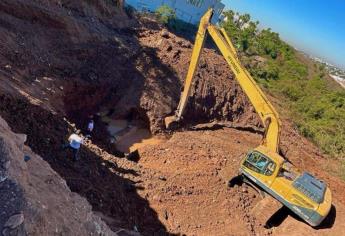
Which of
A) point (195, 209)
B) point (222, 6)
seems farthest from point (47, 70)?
point (222, 6)

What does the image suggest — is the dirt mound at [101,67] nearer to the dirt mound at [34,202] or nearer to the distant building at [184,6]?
the dirt mound at [34,202]

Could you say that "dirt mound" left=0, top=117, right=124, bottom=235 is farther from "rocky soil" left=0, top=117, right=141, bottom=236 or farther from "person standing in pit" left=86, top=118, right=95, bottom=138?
→ "person standing in pit" left=86, top=118, right=95, bottom=138

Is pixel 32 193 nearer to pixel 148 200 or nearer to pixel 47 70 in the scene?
pixel 148 200

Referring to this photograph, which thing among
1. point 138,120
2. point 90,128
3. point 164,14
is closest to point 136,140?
point 138,120

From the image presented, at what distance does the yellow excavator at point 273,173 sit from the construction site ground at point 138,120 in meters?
0.72

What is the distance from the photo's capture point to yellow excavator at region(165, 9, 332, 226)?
12617 millimetres

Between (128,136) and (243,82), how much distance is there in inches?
212

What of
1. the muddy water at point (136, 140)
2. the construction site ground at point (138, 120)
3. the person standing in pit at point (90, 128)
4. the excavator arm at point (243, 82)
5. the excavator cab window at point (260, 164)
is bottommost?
the muddy water at point (136, 140)

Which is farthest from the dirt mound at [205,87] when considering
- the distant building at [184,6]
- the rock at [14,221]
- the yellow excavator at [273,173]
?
the rock at [14,221]

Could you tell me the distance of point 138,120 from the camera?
18.8m

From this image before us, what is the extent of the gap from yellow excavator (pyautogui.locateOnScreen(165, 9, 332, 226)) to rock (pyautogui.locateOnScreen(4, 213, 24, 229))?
9.76m

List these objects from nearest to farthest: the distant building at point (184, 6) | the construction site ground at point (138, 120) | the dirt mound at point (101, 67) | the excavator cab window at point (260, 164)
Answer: the construction site ground at point (138, 120) → the excavator cab window at point (260, 164) → the dirt mound at point (101, 67) → the distant building at point (184, 6)

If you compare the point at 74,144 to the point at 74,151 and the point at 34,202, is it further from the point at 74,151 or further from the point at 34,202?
the point at 34,202

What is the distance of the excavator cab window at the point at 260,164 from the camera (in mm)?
13539
